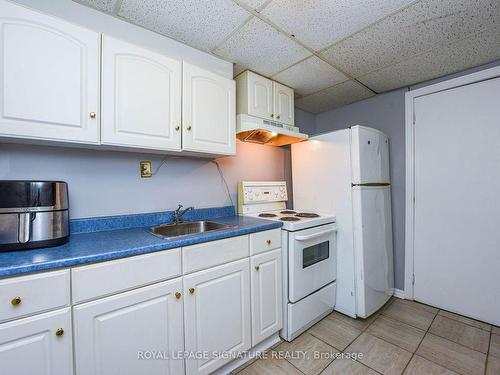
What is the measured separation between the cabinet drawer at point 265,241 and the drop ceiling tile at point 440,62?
1.70 meters

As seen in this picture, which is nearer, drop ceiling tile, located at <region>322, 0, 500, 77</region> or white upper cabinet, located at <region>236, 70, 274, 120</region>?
drop ceiling tile, located at <region>322, 0, 500, 77</region>

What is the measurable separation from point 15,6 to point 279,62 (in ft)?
5.05

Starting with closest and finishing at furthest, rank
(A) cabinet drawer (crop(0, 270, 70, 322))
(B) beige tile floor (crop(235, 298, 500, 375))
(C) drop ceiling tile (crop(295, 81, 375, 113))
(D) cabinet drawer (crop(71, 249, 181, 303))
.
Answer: (A) cabinet drawer (crop(0, 270, 70, 322))
(D) cabinet drawer (crop(71, 249, 181, 303))
(B) beige tile floor (crop(235, 298, 500, 375))
(C) drop ceiling tile (crop(295, 81, 375, 113))

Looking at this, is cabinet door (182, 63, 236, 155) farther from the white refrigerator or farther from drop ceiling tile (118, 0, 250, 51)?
the white refrigerator

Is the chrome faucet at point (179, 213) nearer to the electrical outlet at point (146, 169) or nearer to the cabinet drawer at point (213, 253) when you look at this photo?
the electrical outlet at point (146, 169)

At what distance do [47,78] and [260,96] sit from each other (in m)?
1.45

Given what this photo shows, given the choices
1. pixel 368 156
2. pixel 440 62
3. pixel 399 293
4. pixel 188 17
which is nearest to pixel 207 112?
pixel 188 17

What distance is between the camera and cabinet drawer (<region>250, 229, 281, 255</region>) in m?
1.58

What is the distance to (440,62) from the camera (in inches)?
74.5

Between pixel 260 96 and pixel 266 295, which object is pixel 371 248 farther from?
pixel 260 96

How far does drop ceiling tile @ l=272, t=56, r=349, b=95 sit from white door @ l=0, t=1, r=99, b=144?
4.73 feet

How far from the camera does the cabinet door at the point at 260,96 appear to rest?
6.48 ft

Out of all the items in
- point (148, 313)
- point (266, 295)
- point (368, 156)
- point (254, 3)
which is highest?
point (254, 3)

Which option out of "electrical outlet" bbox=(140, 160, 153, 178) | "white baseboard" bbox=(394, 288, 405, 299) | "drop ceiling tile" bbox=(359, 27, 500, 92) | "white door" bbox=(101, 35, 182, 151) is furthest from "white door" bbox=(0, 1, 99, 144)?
"white baseboard" bbox=(394, 288, 405, 299)
